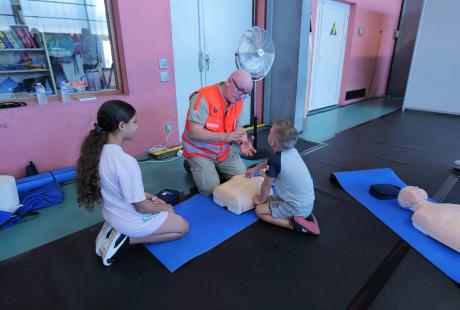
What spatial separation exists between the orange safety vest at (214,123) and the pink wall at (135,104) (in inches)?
40.8

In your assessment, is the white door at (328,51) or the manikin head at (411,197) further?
the white door at (328,51)

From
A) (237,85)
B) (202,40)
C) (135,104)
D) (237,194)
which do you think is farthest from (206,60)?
(237,194)

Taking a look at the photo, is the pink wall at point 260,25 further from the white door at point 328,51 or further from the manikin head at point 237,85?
the manikin head at point 237,85

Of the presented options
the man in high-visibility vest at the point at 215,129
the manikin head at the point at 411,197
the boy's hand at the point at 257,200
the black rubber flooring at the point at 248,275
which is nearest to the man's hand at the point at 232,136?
the man in high-visibility vest at the point at 215,129

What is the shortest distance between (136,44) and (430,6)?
17.7 feet

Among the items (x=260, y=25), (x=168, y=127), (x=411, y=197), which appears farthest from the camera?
(x=260, y=25)

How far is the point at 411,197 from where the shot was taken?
6.49 feet

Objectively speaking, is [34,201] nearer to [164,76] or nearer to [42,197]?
[42,197]

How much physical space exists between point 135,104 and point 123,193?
1.89 metres

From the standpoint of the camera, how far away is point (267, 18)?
407 cm

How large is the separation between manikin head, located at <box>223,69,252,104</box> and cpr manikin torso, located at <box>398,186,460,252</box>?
1.41 meters

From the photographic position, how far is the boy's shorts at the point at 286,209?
178 centimetres

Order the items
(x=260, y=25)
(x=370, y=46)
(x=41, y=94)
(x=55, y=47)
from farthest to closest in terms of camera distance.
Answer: (x=370, y=46)
(x=260, y=25)
(x=55, y=47)
(x=41, y=94)

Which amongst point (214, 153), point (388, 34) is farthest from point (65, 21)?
point (388, 34)
